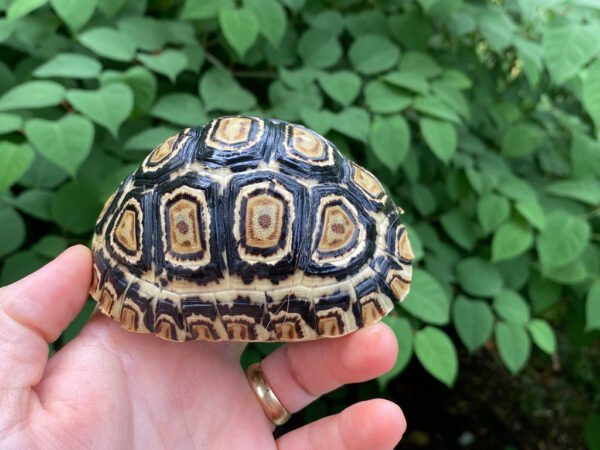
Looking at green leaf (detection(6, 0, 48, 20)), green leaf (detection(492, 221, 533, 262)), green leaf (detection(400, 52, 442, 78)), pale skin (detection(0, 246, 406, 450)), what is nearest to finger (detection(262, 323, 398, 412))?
pale skin (detection(0, 246, 406, 450))

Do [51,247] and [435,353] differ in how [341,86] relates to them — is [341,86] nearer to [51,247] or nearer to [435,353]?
[435,353]

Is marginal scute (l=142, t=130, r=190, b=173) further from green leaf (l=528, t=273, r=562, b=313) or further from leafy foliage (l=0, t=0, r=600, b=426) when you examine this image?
green leaf (l=528, t=273, r=562, b=313)

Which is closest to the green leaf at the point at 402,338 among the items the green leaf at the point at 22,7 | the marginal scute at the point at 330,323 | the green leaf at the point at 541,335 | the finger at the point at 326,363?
the finger at the point at 326,363

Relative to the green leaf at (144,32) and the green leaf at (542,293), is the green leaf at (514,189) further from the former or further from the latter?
the green leaf at (144,32)

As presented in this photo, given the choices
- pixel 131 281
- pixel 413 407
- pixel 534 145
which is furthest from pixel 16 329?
pixel 413 407

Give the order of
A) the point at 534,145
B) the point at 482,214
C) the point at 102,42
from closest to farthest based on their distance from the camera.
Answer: the point at 102,42 < the point at 482,214 < the point at 534,145

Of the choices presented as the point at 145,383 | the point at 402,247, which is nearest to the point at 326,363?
the point at 402,247

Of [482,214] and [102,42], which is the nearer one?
[102,42]

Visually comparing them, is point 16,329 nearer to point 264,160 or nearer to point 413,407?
point 264,160
